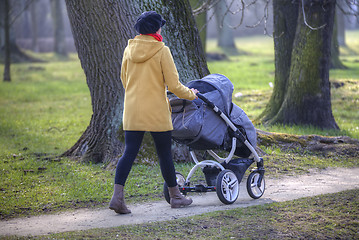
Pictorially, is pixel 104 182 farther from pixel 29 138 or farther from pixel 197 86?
pixel 29 138

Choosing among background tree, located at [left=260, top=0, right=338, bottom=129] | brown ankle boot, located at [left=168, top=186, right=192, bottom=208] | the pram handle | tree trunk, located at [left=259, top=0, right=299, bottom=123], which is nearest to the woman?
the pram handle

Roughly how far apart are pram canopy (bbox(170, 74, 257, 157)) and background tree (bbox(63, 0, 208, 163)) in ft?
5.69

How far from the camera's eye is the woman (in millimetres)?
4941

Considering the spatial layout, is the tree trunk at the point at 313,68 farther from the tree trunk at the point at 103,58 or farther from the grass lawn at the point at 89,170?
the tree trunk at the point at 103,58

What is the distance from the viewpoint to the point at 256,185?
18.9 ft

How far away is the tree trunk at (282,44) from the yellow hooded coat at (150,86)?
5.95 meters

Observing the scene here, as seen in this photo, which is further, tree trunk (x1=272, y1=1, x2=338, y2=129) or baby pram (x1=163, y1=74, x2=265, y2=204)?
tree trunk (x1=272, y1=1, x2=338, y2=129)

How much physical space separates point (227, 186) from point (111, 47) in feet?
9.78

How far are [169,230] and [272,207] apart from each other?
4.10 ft

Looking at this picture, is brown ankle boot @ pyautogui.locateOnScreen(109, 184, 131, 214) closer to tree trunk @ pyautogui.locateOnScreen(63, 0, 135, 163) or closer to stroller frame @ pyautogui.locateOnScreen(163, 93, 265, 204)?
stroller frame @ pyautogui.locateOnScreen(163, 93, 265, 204)

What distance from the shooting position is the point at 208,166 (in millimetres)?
5762

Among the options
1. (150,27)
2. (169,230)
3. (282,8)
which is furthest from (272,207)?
(282,8)

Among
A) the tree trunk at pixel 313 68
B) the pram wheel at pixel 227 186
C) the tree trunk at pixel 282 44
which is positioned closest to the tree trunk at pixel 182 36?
the pram wheel at pixel 227 186

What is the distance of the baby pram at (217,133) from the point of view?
5211 mm
